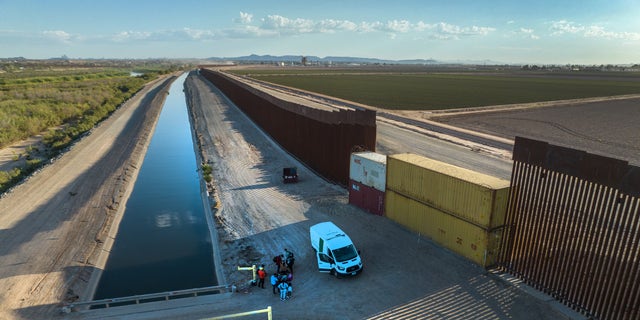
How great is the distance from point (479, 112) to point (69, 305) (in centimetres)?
7035

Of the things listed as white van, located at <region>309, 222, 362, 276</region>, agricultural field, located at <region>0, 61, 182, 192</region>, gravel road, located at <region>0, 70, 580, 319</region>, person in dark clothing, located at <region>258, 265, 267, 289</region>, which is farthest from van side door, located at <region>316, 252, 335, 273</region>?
agricultural field, located at <region>0, 61, 182, 192</region>

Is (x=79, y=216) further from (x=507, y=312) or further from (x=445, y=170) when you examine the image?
(x=507, y=312)

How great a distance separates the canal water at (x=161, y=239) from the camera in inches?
750

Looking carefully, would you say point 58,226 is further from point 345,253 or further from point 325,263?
point 345,253

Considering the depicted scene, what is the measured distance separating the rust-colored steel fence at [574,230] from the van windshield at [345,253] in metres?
6.95

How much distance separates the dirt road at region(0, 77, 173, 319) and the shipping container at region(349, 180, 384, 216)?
51.7 feet

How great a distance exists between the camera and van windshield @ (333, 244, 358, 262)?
17109 mm

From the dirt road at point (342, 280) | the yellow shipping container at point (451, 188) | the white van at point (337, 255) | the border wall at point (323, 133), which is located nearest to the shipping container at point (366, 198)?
the dirt road at point (342, 280)

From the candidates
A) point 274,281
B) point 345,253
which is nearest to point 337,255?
point 345,253

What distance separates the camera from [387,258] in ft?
61.3

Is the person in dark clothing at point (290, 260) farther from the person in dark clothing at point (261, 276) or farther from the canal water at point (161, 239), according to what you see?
the canal water at point (161, 239)

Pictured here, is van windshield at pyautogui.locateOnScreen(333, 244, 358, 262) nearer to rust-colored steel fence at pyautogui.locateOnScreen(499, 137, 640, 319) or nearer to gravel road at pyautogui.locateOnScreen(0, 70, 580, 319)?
gravel road at pyautogui.locateOnScreen(0, 70, 580, 319)

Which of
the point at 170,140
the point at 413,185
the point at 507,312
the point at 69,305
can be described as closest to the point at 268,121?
the point at 170,140

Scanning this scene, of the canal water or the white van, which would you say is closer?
the white van
